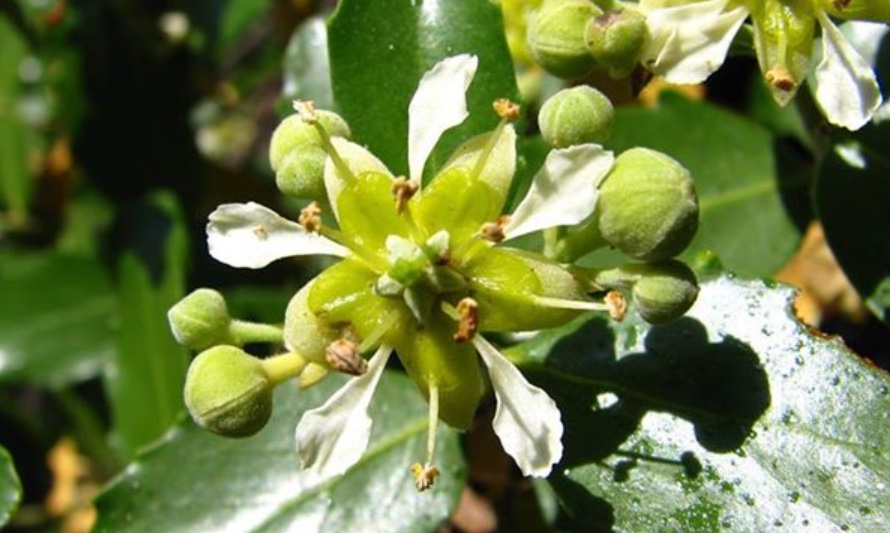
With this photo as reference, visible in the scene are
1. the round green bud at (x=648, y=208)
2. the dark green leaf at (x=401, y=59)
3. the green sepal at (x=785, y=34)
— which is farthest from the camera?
the dark green leaf at (x=401, y=59)

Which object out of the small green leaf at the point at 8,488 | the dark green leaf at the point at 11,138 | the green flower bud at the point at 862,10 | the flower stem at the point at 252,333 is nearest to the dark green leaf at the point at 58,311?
the dark green leaf at the point at 11,138

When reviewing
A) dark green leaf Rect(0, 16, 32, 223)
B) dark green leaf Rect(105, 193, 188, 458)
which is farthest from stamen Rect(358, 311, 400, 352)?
dark green leaf Rect(0, 16, 32, 223)

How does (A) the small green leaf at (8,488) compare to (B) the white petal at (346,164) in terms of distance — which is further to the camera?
(A) the small green leaf at (8,488)

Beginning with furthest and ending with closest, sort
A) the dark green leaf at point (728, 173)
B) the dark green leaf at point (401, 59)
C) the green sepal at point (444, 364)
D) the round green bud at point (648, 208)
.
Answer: the dark green leaf at point (728, 173) → the dark green leaf at point (401, 59) → the green sepal at point (444, 364) → the round green bud at point (648, 208)

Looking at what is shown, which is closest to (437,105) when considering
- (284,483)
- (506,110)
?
(506,110)

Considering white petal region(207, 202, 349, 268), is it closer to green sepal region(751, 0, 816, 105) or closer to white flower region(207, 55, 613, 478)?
white flower region(207, 55, 613, 478)

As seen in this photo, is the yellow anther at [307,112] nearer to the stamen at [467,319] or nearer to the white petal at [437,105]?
the white petal at [437,105]
